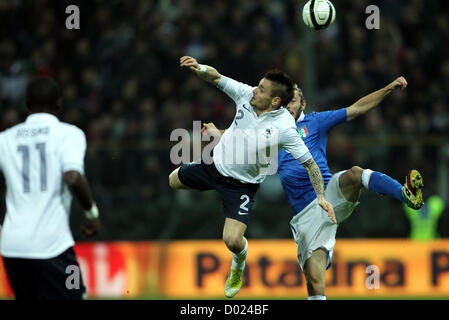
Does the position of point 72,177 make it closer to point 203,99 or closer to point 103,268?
point 103,268

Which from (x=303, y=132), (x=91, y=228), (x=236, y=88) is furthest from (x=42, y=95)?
(x=303, y=132)

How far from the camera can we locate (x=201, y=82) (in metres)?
14.9

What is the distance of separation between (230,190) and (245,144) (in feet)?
1.76

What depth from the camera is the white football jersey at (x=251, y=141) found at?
748 cm

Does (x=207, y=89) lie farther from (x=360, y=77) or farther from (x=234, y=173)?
(x=234, y=173)

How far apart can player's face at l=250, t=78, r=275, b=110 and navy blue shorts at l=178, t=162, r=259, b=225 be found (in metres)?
0.79

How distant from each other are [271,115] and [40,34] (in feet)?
30.5

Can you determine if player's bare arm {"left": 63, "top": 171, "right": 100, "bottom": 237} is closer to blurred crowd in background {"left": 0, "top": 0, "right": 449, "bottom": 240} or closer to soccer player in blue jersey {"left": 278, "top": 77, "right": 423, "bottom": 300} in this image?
soccer player in blue jersey {"left": 278, "top": 77, "right": 423, "bottom": 300}

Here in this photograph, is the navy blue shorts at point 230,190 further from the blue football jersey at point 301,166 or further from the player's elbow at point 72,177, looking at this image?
the player's elbow at point 72,177

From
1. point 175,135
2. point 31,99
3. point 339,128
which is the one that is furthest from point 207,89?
point 31,99

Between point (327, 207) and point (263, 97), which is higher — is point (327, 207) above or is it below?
below

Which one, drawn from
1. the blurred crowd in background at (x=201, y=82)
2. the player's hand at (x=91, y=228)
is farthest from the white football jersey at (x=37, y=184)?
the blurred crowd in background at (x=201, y=82)

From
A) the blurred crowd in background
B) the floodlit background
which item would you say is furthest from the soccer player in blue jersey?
the blurred crowd in background
